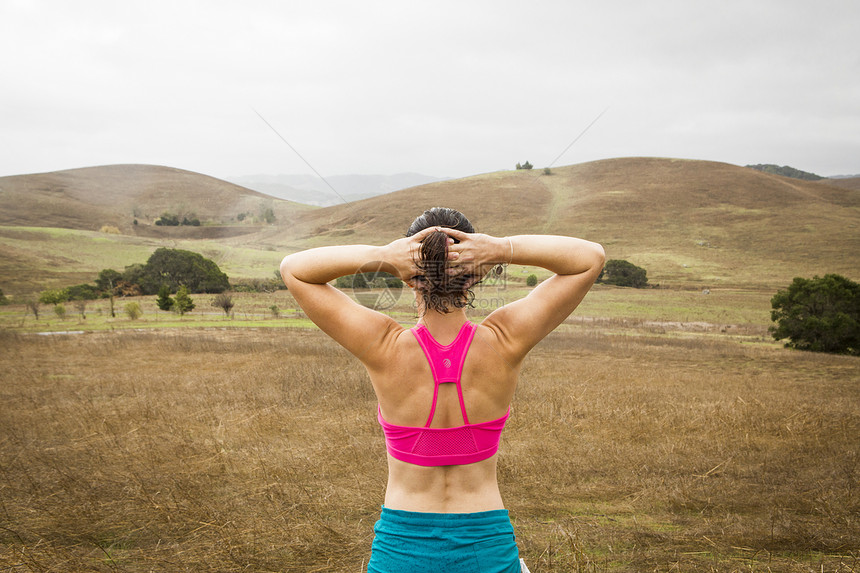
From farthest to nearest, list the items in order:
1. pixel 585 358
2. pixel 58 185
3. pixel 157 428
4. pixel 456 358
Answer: pixel 58 185 → pixel 585 358 → pixel 157 428 → pixel 456 358

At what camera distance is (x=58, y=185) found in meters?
115

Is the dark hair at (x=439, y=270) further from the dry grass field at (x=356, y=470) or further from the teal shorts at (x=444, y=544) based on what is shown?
the dry grass field at (x=356, y=470)

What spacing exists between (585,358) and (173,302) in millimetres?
27251

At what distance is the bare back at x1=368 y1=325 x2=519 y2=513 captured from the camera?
199 centimetres

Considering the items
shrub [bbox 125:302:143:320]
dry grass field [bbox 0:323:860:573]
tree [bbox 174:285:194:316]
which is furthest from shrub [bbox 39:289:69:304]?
dry grass field [bbox 0:323:860:573]

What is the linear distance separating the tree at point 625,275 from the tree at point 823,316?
27286mm

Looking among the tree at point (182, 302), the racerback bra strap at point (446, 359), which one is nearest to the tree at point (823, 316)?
the racerback bra strap at point (446, 359)

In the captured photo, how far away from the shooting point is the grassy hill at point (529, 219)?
56.6m

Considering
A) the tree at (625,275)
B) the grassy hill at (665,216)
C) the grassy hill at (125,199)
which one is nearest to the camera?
the tree at (625,275)

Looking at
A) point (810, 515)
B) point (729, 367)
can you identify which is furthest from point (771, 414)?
point (729, 367)

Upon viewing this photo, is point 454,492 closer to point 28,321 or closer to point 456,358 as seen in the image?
point 456,358

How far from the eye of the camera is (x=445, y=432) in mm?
1998

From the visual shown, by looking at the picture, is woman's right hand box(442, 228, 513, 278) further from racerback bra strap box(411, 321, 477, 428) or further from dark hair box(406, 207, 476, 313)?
racerback bra strap box(411, 321, 477, 428)

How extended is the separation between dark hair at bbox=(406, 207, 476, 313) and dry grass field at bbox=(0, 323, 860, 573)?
3925 millimetres
